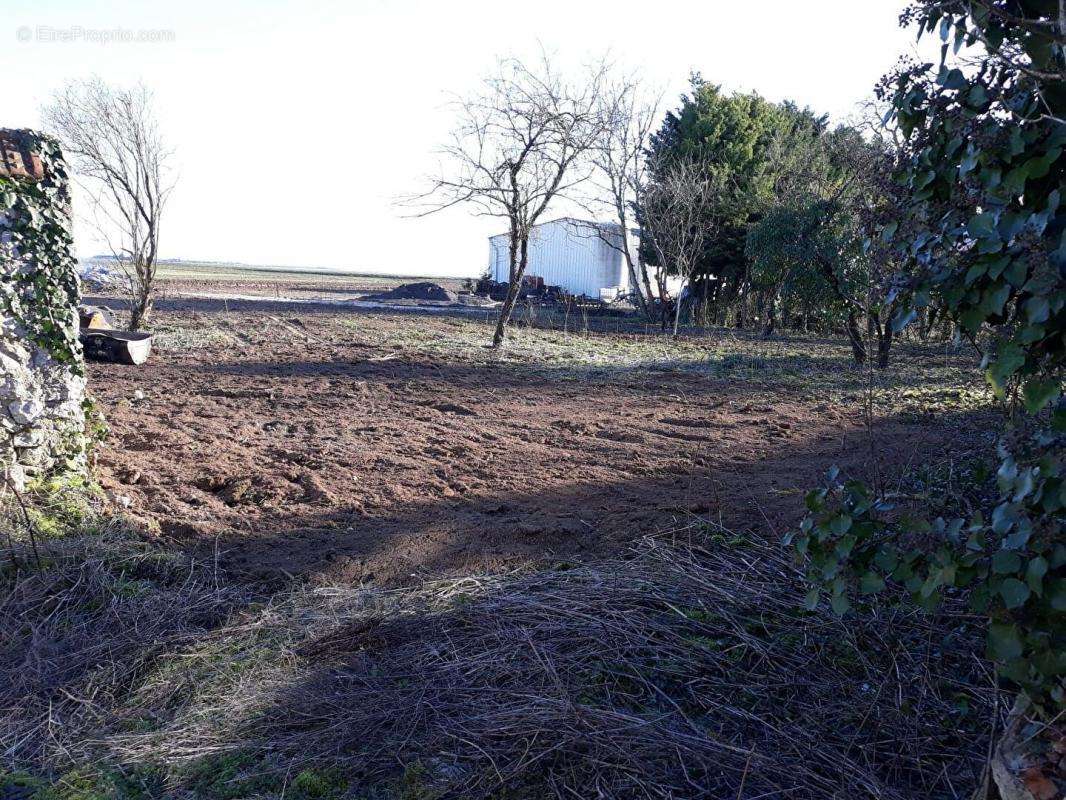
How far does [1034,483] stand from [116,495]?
596 cm

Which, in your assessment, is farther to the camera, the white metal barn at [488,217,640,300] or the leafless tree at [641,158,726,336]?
the white metal barn at [488,217,640,300]

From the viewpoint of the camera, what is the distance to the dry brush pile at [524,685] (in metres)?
2.98

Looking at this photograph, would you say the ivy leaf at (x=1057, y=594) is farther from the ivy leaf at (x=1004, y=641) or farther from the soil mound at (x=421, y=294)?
the soil mound at (x=421, y=294)

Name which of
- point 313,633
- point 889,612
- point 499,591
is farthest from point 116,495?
point 889,612

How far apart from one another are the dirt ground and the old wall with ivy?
638 mm

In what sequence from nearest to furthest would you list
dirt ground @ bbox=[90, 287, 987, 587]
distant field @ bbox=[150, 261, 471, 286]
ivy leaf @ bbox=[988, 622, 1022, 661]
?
1. ivy leaf @ bbox=[988, 622, 1022, 661]
2. dirt ground @ bbox=[90, 287, 987, 587]
3. distant field @ bbox=[150, 261, 471, 286]

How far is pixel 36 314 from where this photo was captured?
5.93 metres

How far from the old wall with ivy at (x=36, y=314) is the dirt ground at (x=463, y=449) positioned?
64 cm

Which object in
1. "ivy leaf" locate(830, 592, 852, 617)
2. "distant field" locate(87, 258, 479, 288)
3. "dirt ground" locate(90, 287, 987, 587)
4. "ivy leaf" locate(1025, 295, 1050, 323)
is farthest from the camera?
"distant field" locate(87, 258, 479, 288)

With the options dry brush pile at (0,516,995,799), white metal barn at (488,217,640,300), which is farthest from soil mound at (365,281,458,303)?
dry brush pile at (0,516,995,799)

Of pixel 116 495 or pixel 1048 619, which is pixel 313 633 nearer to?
pixel 116 495

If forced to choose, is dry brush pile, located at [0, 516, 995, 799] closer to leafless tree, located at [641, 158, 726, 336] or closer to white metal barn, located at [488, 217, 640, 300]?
leafless tree, located at [641, 158, 726, 336]

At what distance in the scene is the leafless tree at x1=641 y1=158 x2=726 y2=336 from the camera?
21.2m

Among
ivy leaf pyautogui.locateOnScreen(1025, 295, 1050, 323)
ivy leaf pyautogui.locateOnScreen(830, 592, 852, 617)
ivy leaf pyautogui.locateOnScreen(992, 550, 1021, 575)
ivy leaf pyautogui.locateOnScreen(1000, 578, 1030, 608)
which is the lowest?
ivy leaf pyautogui.locateOnScreen(830, 592, 852, 617)
